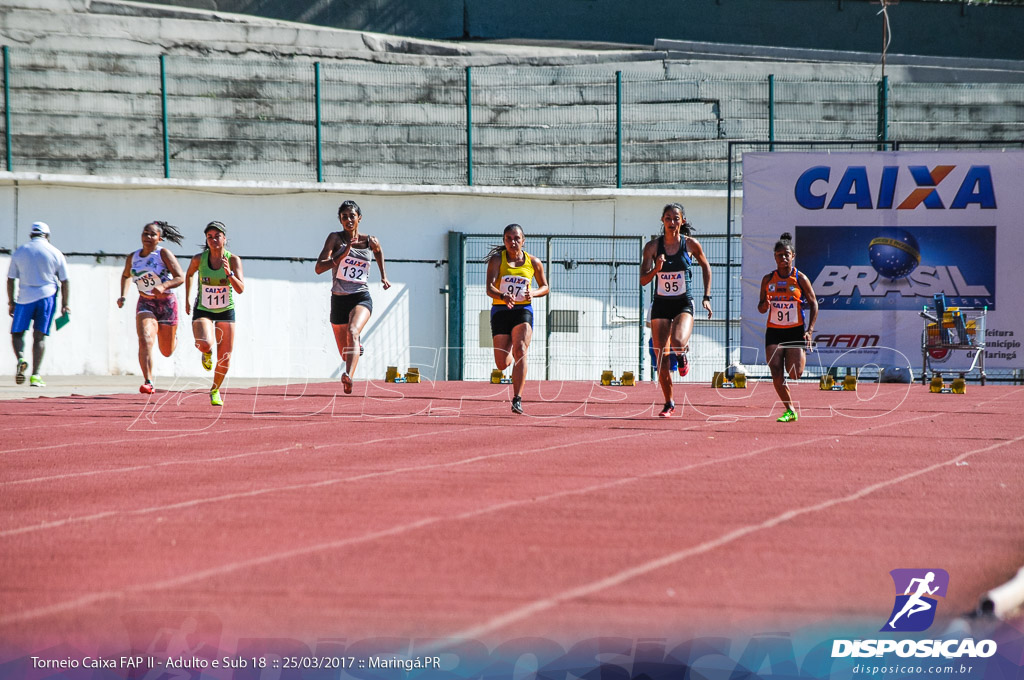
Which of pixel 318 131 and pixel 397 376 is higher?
pixel 318 131

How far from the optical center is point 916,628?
4.48 m

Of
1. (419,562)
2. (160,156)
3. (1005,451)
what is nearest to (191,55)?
(160,156)

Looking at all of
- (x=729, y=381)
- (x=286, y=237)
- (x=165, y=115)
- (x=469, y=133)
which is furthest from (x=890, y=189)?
(x=165, y=115)

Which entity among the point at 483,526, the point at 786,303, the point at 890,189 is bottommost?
the point at 483,526

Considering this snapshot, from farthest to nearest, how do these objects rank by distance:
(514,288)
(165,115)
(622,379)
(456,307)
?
(165,115), (456,307), (622,379), (514,288)

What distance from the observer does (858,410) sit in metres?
15.9

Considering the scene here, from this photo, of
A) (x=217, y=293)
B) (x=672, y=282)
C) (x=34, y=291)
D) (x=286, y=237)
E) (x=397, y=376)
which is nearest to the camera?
(x=672, y=282)

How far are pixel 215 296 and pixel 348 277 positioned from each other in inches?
62.9

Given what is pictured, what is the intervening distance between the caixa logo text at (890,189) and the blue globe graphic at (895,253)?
0.47 meters

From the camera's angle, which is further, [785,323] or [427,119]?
[427,119]

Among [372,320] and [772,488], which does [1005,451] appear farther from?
[372,320]

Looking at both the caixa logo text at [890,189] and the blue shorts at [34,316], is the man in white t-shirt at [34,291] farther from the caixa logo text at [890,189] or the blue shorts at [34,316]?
the caixa logo text at [890,189]

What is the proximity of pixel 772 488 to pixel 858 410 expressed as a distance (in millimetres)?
8383

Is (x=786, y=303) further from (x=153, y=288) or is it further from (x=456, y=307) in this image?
(x=456, y=307)
